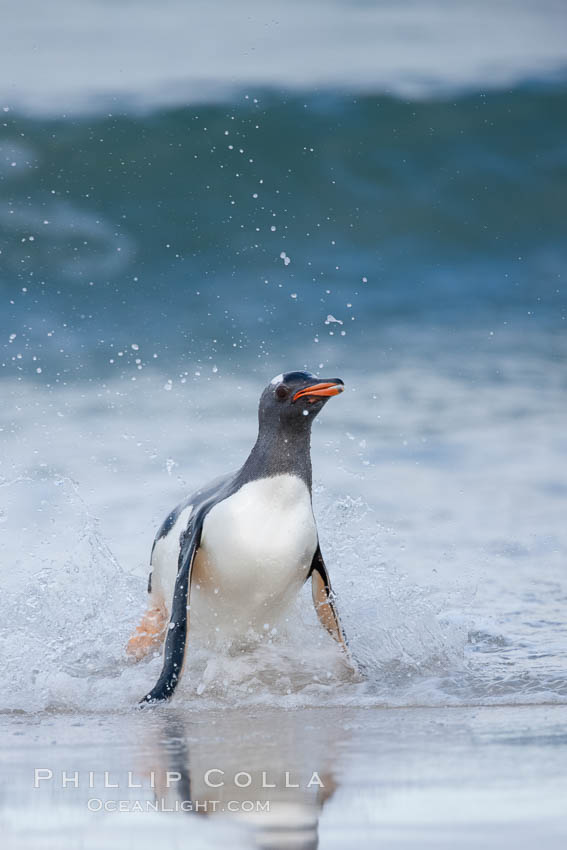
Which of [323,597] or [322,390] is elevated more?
[322,390]

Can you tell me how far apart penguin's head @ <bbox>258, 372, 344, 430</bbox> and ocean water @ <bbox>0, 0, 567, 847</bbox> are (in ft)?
2.06

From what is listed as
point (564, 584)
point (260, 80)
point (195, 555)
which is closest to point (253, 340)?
point (260, 80)

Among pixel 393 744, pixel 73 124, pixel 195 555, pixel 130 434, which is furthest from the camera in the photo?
pixel 73 124

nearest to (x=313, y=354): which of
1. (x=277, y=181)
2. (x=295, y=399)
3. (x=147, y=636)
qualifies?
(x=277, y=181)

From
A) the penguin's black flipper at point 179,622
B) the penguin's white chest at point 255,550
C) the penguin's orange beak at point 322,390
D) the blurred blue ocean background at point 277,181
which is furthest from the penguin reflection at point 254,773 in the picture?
the blurred blue ocean background at point 277,181

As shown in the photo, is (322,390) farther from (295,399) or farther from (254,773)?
(254,773)

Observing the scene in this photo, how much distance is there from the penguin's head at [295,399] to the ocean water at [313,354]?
0.63m

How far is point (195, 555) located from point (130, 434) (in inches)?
140

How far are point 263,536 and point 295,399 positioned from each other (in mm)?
384

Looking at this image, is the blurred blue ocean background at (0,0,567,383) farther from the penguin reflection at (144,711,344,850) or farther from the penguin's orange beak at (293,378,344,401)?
the penguin reflection at (144,711,344,850)

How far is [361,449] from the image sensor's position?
6578 millimetres

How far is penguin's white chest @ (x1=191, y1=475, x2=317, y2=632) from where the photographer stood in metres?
3.46

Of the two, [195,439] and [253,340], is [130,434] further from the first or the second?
[253,340]

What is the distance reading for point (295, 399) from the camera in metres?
3.47
